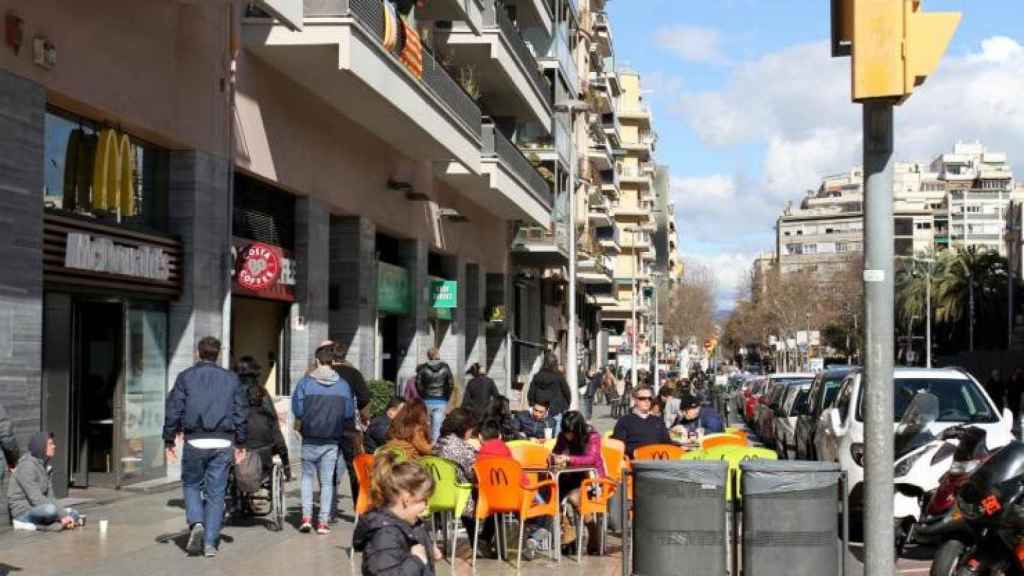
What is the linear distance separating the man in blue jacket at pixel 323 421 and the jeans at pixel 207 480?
5.53 ft

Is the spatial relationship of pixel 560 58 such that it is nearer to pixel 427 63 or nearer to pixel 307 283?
pixel 427 63

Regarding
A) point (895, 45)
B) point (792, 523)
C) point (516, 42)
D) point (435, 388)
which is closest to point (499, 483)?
point (792, 523)

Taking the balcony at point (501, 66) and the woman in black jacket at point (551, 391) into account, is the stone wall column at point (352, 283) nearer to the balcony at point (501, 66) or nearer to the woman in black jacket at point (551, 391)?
the woman in black jacket at point (551, 391)

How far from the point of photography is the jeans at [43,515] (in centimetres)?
1296

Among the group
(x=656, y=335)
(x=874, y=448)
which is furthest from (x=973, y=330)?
(x=874, y=448)

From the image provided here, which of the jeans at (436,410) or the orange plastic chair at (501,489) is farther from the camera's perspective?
the jeans at (436,410)

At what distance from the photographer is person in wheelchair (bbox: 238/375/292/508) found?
560 inches

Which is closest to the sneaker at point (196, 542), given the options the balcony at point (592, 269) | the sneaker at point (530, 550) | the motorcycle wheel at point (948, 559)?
the sneaker at point (530, 550)

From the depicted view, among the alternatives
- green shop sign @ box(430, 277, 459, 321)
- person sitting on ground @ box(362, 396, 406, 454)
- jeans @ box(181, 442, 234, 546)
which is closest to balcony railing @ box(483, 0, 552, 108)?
green shop sign @ box(430, 277, 459, 321)

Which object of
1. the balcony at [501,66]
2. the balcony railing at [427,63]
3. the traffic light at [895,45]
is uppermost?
the balcony at [501,66]

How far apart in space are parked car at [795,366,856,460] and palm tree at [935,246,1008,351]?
75.3m

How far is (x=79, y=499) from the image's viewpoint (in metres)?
15.5

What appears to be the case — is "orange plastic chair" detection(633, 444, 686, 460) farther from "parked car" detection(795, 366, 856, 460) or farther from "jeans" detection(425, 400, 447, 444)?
"jeans" detection(425, 400, 447, 444)

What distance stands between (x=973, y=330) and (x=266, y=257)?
3302 inches
